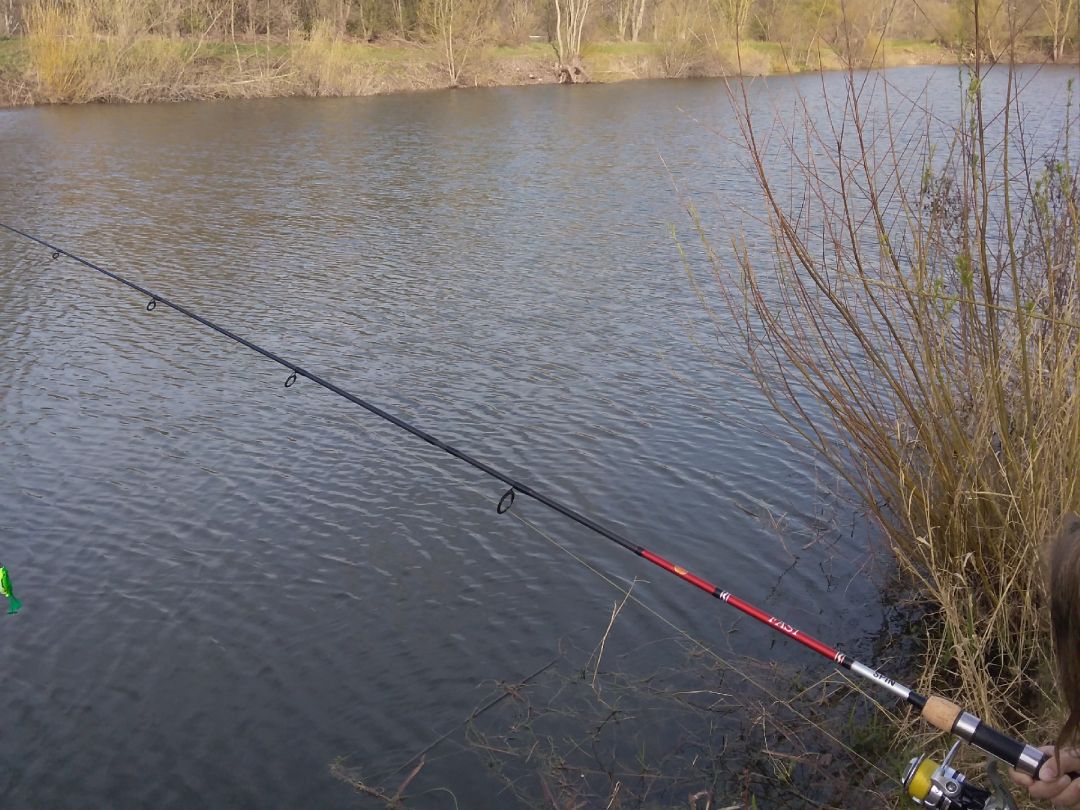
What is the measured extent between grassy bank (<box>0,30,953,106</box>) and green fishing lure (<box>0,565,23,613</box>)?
70.1ft

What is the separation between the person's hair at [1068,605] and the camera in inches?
89.4

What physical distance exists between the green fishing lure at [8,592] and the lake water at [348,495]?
4.9 inches

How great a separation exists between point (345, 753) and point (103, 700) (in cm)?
135

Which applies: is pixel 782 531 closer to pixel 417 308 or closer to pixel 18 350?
pixel 417 308

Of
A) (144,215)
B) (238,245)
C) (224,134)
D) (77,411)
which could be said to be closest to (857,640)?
(77,411)

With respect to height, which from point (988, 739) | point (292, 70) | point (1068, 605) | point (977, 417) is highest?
point (292, 70)

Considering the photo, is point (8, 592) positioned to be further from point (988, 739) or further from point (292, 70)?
point (292, 70)

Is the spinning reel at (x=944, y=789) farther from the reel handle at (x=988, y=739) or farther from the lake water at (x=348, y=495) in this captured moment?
the lake water at (x=348, y=495)

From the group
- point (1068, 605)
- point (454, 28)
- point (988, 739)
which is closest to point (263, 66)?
point (454, 28)

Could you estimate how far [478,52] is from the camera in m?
39.1

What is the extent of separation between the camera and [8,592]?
577cm

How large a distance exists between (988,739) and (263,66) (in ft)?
117

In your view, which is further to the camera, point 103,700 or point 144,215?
point 144,215

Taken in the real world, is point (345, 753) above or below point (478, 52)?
below
